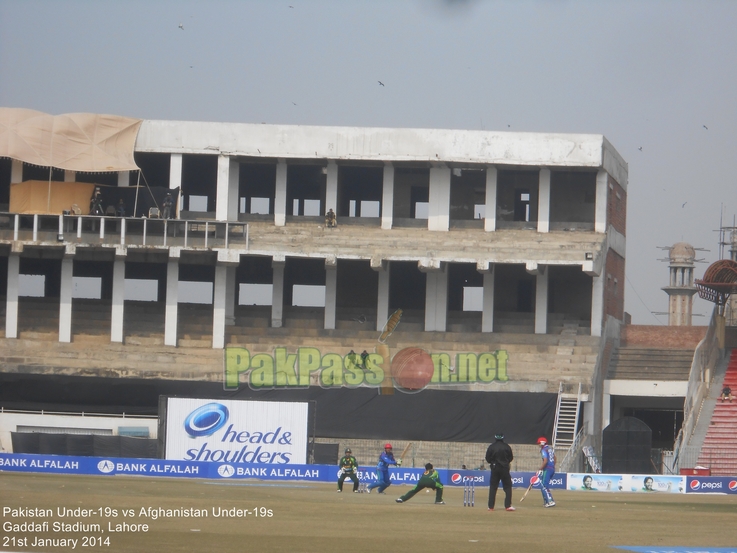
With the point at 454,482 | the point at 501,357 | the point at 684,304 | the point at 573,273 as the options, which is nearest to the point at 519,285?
the point at 573,273

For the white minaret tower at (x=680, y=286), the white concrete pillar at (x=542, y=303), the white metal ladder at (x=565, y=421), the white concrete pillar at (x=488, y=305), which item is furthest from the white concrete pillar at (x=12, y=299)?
the white minaret tower at (x=680, y=286)

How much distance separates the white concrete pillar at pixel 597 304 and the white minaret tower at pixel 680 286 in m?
35.3

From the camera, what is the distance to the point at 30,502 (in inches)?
889

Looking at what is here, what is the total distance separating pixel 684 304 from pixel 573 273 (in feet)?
115

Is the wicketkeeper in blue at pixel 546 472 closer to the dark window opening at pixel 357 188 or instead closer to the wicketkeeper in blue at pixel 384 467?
the wicketkeeper in blue at pixel 384 467

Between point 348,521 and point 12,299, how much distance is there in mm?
36091

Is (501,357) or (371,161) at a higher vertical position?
(371,161)

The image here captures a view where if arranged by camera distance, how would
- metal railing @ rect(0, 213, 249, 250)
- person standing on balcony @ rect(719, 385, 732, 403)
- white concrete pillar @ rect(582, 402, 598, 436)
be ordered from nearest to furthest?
white concrete pillar @ rect(582, 402, 598, 436)
metal railing @ rect(0, 213, 249, 250)
person standing on balcony @ rect(719, 385, 732, 403)

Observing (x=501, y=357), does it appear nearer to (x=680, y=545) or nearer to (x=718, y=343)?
(x=718, y=343)

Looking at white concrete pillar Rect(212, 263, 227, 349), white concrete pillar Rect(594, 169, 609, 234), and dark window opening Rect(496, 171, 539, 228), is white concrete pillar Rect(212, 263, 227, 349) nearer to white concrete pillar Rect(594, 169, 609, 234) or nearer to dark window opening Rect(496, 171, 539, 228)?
dark window opening Rect(496, 171, 539, 228)

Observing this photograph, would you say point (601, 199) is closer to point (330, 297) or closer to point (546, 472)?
point (330, 297)

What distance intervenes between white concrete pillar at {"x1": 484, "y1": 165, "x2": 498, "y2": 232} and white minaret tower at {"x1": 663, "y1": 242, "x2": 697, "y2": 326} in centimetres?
3709

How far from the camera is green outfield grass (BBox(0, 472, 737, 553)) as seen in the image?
17.5m

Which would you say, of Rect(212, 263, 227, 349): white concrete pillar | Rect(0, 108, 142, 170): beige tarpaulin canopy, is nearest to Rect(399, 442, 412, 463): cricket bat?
Rect(212, 263, 227, 349): white concrete pillar
